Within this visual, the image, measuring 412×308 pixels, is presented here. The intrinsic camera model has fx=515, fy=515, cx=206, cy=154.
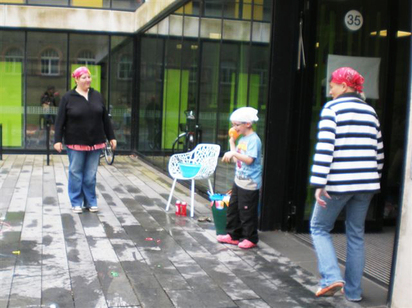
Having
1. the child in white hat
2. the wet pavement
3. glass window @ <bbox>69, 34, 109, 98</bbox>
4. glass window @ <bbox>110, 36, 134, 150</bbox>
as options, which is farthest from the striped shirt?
glass window @ <bbox>69, 34, 109, 98</bbox>

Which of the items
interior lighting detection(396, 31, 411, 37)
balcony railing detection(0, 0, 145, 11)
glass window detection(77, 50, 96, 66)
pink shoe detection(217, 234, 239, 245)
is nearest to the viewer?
pink shoe detection(217, 234, 239, 245)

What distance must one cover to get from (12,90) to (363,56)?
10678 mm

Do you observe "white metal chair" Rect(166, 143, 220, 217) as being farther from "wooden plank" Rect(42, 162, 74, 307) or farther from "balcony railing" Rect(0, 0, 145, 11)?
"balcony railing" Rect(0, 0, 145, 11)

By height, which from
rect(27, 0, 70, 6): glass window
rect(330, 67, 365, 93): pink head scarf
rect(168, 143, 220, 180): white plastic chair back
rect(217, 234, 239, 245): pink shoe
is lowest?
rect(217, 234, 239, 245): pink shoe

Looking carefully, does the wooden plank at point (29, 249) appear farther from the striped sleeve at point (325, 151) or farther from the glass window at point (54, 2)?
the glass window at point (54, 2)

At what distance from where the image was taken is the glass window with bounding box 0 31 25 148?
45.2 feet

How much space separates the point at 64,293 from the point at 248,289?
1.44 meters

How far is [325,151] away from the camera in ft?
12.2

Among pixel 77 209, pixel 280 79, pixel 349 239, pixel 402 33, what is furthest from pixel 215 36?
pixel 349 239

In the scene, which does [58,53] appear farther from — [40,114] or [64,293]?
[64,293]

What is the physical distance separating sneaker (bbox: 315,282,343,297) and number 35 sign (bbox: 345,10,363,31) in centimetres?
323

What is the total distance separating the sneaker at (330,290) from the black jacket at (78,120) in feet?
12.5

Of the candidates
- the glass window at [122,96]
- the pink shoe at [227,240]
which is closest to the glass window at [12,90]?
the glass window at [122,96]

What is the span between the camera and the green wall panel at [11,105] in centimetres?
1390
